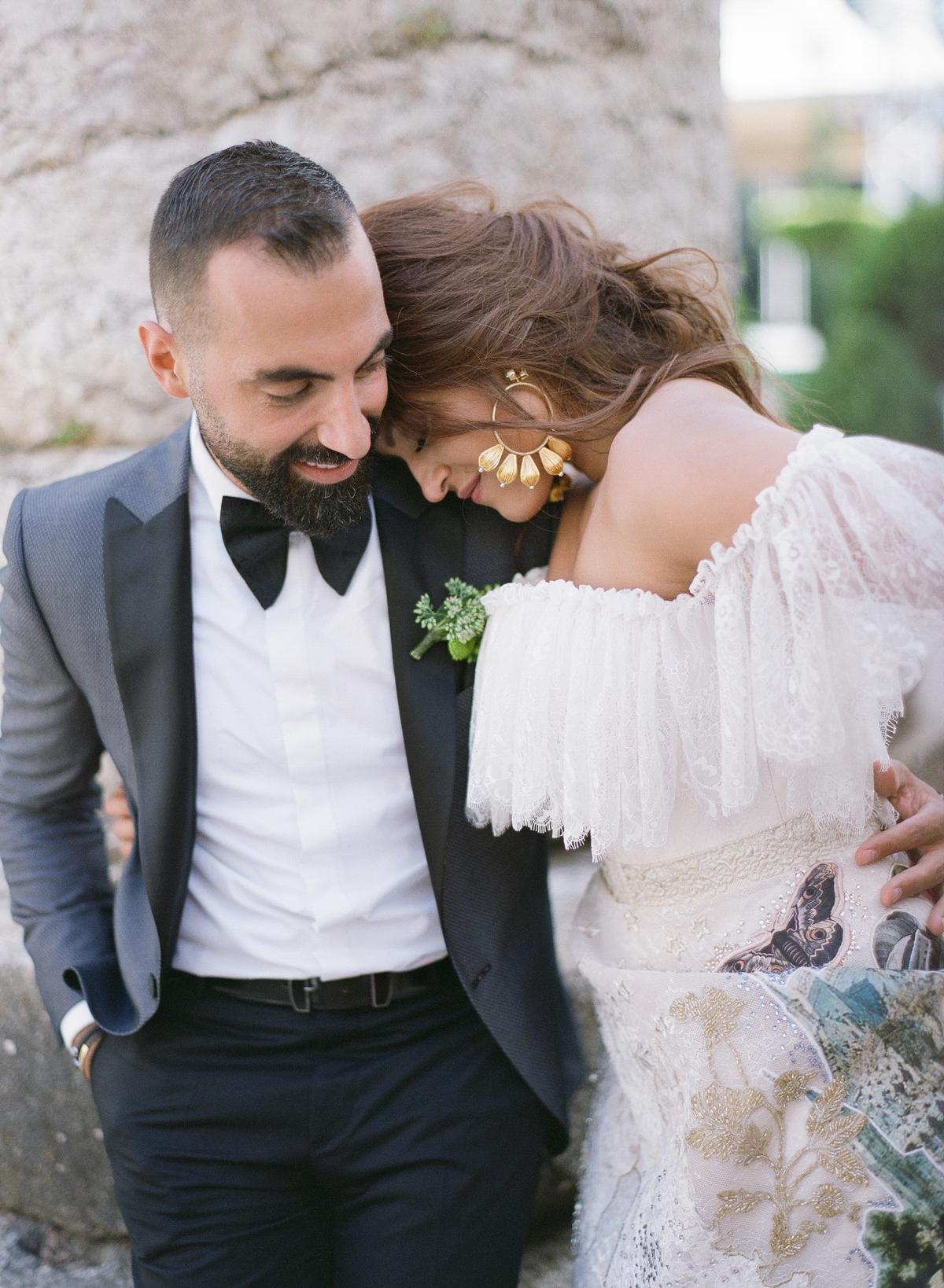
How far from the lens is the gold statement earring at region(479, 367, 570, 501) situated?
6.86 feet

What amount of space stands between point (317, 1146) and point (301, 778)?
664mm

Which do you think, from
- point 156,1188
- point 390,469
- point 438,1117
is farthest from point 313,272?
point 156,1188

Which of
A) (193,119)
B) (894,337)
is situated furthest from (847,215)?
(193,119)

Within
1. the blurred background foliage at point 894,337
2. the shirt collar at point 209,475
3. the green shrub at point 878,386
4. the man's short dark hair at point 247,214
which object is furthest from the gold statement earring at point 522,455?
the green shrub at point 878,386

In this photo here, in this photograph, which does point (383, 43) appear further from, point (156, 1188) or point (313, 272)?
point (156, 1188)

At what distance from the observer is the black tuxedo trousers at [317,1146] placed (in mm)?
2148

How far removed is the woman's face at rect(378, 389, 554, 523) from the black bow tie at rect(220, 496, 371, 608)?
15 cm

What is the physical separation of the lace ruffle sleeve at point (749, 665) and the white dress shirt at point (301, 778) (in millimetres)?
338

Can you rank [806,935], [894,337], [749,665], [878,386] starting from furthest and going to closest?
[894,337] < [878,386] < [806,935] < [749,665]

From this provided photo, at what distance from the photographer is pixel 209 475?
7.61 feet

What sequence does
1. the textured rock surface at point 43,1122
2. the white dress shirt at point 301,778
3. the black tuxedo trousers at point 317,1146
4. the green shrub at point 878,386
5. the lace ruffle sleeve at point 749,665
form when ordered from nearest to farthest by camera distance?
the lace ruffle sleeve at point 749,665, the black tuxedo trousers at point 317,1146, the white dress shirt at point 301,778, the textured rock surface at point 43,1122, the green shrub at point 878,386

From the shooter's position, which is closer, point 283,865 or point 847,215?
point 283,865

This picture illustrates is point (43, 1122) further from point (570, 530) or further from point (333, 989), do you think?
point (570, 530)

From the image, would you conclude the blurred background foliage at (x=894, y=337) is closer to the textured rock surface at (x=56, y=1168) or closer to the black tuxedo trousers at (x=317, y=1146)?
the textured rock surface at (x=56, y=1168)
